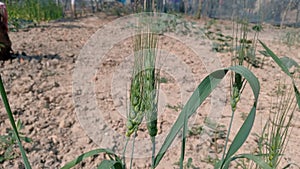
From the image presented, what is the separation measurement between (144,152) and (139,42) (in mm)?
982

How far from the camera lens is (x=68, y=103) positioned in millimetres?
1818

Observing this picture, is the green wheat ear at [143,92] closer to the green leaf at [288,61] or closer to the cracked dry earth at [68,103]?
the green leaf at [288,61]

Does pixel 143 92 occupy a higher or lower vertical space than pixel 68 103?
higher

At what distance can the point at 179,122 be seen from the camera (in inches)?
19.9

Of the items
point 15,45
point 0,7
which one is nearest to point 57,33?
point 15,45

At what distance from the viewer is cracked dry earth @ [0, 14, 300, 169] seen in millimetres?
1365

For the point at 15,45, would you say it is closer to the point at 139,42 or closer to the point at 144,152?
the point at 144,152

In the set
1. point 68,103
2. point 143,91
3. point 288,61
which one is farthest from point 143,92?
Result: point 68,103

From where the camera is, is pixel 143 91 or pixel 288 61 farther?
pixel 288 61

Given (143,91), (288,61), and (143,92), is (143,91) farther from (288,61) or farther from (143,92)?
(288,61)

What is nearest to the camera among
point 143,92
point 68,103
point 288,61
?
point 143,92

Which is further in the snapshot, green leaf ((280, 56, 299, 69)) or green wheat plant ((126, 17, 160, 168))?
green leaf ((280, 56, 299, 69))

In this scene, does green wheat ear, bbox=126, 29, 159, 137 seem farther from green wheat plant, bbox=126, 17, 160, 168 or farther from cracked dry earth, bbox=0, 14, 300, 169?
cracked dry earth, bbox=0, 14, 300, 169

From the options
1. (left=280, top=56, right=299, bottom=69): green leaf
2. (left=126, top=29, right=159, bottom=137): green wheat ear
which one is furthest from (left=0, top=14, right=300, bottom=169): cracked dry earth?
(left=126, top=29, right=159, bottom=137): green wheat ear
